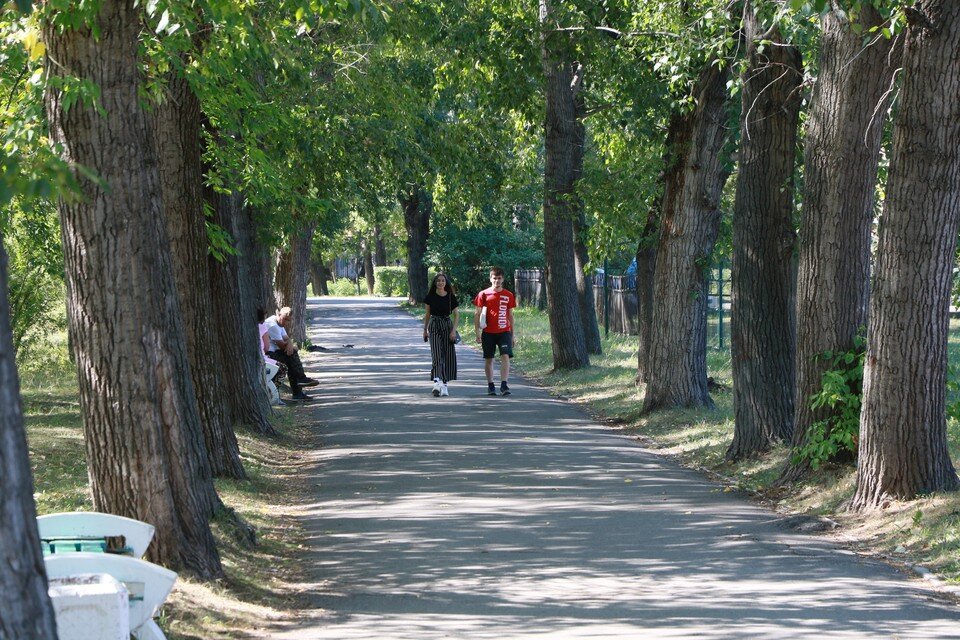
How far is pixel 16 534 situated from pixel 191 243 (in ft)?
26.9

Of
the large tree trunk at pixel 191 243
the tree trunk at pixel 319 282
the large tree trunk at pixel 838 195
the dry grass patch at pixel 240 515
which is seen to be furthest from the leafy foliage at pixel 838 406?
the tree trunk at pixel 319 282

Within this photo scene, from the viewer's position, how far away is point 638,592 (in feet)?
26.3

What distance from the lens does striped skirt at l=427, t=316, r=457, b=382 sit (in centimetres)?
1984

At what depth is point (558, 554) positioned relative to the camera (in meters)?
9.20

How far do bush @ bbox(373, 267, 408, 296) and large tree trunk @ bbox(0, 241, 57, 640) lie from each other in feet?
252

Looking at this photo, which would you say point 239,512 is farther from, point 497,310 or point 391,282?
point 391,282

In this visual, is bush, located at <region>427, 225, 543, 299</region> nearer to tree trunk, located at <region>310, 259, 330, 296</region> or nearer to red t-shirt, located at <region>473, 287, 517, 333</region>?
red t-shirt, located at <region>473, 287, 517, 333</region>

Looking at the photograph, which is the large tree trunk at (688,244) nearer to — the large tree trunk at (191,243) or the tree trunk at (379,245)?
the large tree trunk at (191,243)

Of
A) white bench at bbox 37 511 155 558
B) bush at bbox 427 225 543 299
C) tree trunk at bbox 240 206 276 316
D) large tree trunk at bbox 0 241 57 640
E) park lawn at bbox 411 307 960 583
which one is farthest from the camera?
bush at bbox 427 225 543 299

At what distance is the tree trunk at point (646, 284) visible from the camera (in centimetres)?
2059

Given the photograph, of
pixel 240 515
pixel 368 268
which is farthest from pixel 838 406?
pixel 368 268

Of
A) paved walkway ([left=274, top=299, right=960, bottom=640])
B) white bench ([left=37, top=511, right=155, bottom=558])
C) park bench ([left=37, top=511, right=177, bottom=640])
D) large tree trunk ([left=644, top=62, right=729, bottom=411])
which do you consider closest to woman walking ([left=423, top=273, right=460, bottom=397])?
large tree trunk ([left=644, top=62, right=729, bottom=411])

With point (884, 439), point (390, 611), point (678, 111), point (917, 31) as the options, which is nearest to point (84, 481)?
point (390, 611)

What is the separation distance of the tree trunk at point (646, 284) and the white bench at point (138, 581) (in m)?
13.8
